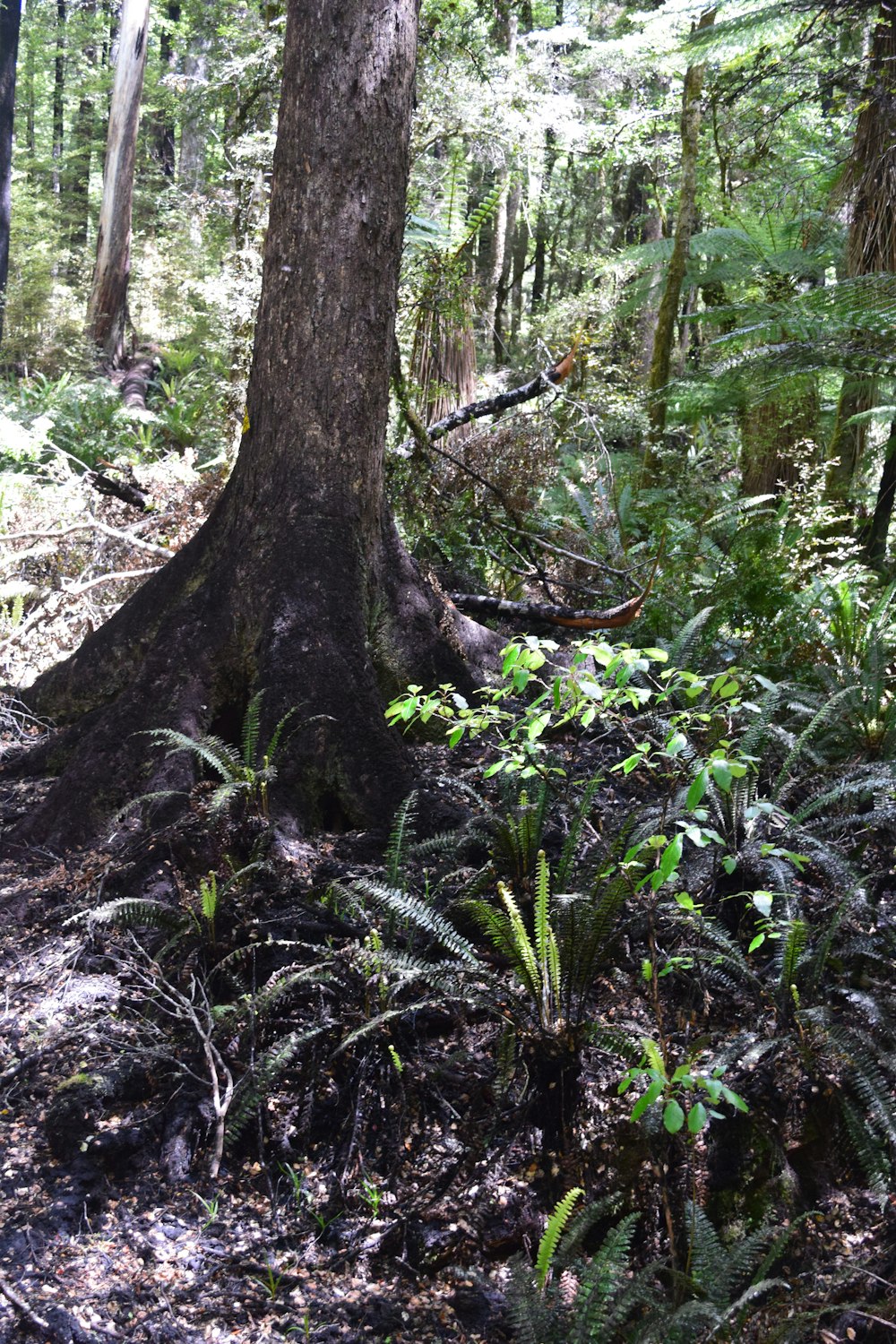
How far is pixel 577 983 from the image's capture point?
2.66m

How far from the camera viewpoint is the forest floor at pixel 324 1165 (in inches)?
82.0

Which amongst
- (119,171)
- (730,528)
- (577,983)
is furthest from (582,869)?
(119,171)

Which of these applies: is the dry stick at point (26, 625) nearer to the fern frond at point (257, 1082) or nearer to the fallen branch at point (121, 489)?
the fallen branch at point (121, 489)

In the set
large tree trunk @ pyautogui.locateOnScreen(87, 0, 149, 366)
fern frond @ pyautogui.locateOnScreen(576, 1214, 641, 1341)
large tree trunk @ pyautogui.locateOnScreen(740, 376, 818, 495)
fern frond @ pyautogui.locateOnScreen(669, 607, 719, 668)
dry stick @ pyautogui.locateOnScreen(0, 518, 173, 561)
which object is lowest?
fern frond @ pyautogui.locateOnScreen(576, 1214, 641, 1341)

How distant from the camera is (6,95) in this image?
16.0 m

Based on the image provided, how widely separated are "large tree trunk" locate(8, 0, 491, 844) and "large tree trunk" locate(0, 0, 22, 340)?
49.1 feet

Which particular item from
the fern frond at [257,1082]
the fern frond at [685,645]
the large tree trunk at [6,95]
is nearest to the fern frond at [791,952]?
the fern frond at [257,1082]

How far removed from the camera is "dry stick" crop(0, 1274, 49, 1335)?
1955 millimetres

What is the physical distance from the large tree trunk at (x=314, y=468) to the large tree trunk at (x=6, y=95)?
14951mm

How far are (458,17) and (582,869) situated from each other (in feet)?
27.6

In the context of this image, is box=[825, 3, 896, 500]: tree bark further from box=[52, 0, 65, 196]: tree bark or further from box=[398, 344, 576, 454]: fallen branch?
box=[52, 0, 65, 196]: tree bark

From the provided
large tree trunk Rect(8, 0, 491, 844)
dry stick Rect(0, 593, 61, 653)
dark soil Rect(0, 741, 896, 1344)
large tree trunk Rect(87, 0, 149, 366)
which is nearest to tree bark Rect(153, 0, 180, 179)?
large tree trunk Rect(87, 0, 149, 366)

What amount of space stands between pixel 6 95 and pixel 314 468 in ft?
54.4

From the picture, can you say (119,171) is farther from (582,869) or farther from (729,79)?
(582,869)
